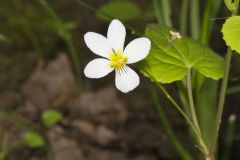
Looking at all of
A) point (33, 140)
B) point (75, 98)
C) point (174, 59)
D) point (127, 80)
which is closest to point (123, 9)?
point (75, 98)

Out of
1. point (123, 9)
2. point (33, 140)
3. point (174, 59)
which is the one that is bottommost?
point (33, 140)

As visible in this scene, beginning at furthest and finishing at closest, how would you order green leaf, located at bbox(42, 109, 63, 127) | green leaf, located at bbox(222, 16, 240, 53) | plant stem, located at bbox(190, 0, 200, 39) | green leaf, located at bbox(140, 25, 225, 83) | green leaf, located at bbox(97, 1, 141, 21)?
green leaf, located at bbox(97, 1, 141, 21) → green leaf, located at bbox(42, 109, 63, 127) → plant stem, located at bbox(190, 0, 200, 39) → green leaf, located at bbox(140, 25, 225, 83) → green leaf, located at bbox(222, 16, 240, 53)

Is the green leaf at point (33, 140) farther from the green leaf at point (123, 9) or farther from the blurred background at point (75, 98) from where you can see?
the green leaf at point (123, 9)

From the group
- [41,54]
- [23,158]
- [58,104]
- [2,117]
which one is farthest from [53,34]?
[23,158]

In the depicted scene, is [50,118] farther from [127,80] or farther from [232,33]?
[232,33]

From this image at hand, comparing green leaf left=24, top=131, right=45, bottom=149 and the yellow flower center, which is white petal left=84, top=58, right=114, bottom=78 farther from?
green leaf left=24, top=131, right=45, bottom=149

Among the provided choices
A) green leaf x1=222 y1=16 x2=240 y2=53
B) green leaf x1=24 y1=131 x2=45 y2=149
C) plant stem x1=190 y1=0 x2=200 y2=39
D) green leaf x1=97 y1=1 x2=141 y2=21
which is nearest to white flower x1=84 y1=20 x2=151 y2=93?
green leaf x1=222 y1=16 x2=240 y2=53

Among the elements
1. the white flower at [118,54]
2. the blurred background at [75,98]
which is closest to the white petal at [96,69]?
the white flower at [118,54]
